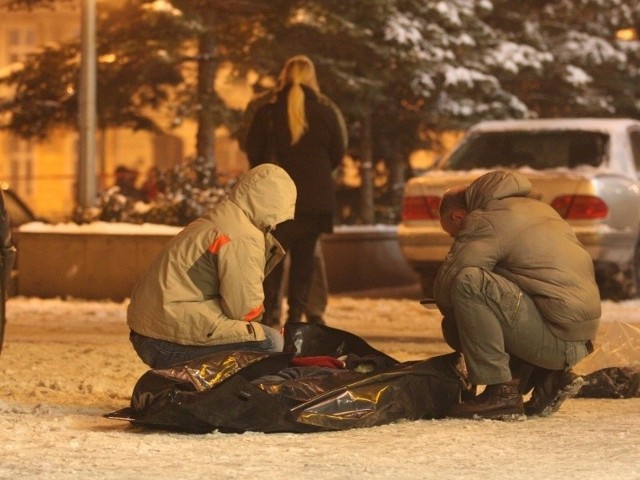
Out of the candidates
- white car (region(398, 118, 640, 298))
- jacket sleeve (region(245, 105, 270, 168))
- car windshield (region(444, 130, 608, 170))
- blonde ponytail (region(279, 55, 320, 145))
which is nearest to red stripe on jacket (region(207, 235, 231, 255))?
blonde ponytail (region(279, 55, 320, 145))

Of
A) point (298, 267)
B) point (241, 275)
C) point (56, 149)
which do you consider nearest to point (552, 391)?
point (241, 275)

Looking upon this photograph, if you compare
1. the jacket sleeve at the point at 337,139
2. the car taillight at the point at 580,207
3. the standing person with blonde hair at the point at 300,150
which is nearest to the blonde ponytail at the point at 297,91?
the standing person with blonde hair at the point at 300,150

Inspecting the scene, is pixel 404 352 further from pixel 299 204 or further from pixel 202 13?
pixel 202 13

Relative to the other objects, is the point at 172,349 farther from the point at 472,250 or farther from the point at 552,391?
the point at 552,391

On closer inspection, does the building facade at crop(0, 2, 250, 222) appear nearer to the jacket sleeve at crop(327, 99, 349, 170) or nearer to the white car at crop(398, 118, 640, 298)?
the white car at crop(398, 118, 640, 298)

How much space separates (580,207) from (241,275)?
273 inches

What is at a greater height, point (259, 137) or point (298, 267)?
point (259, 137)

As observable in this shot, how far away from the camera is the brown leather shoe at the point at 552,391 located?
7.29 meters

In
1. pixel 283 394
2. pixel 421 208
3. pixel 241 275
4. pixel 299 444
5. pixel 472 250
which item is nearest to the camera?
pixel 299 444

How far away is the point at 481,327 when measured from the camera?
23.4 feet

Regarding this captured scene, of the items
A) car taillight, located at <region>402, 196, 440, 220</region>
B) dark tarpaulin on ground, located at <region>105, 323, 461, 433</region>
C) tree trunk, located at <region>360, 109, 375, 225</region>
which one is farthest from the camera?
tree trunk, located at <region>360, 109, 375, 225</region>

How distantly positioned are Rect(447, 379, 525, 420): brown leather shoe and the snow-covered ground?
0.06 metres

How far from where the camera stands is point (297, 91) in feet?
36.0

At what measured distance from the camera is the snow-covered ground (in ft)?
19.1
